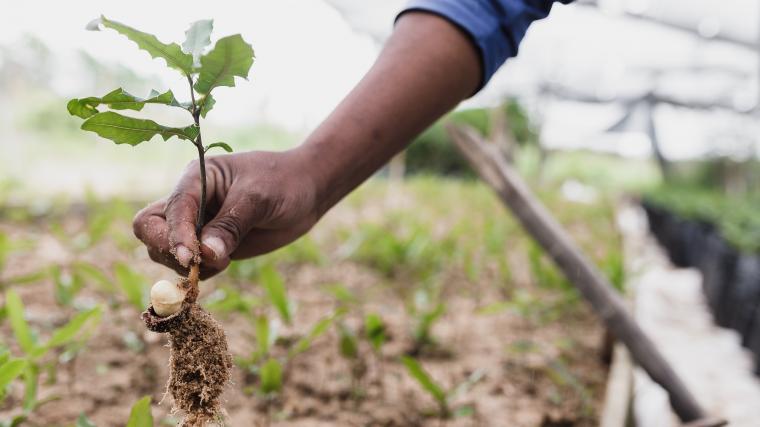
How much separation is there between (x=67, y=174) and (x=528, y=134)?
1076 centimetres

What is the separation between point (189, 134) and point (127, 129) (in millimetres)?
66

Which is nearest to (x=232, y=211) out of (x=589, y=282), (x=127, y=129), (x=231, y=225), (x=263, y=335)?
(x=231, y=225)

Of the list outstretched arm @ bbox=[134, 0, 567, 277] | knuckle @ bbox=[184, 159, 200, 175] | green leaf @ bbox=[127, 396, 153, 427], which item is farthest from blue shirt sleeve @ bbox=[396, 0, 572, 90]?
green leaf @ bbox=[127, 396, 153, 427]

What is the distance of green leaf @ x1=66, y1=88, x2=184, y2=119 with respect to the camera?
0.52 m

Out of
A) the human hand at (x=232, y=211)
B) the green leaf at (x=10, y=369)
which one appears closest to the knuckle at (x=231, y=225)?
the human hand at (x=232, y=211)

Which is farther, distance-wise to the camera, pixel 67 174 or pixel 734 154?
pixel 734 154

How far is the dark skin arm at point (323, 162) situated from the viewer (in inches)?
23.4

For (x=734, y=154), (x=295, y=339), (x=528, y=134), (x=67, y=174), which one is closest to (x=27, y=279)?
(x=295, y=339)

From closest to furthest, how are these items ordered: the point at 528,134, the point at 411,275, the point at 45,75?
the point at 411,275
the point at 45,75
the point at 528,134

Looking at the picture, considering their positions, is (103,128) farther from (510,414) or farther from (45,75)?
(45,75)

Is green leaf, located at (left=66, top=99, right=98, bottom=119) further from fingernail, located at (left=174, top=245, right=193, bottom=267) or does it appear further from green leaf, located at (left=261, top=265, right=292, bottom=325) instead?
green leaf, located at (left=261, top=265, right=292, bottom=325)

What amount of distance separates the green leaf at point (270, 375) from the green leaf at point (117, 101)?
21.7 inches

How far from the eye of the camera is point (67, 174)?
4.53 meters

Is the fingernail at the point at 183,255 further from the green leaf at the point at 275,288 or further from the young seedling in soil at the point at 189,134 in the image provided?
the green leaf at the point at 275,288
